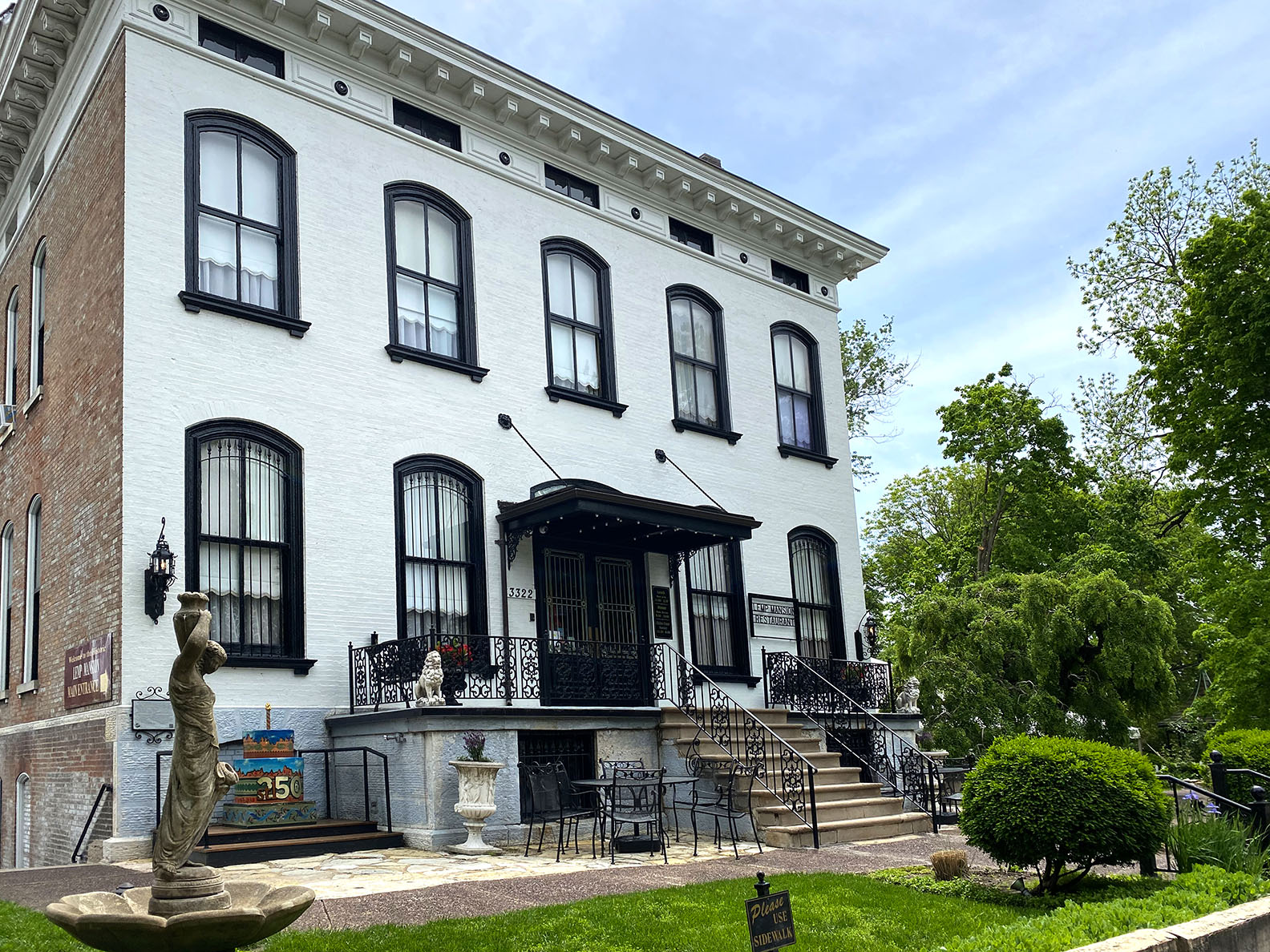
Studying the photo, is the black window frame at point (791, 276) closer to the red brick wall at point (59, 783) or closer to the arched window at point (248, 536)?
the arched window at point (248, 536)

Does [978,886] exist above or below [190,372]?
below

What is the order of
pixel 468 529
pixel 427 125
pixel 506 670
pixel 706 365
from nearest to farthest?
pixel 506 670 < pixel 468 529 < pixel 427 125 < pixel 706 365

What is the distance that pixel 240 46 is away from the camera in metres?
15.8

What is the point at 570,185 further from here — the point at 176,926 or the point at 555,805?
the point at 176,926

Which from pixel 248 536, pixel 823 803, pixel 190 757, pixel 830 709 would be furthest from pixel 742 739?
pixel 190 757

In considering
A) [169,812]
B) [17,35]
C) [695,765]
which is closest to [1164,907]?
[169,812]

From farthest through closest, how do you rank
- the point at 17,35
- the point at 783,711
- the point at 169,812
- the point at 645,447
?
1. the point at 645,447
2. the point at 783,711
3. the point at 17,35
4. the point at 169,812

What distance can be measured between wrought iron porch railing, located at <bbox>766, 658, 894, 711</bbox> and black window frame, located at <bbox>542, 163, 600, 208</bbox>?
863 centimetres

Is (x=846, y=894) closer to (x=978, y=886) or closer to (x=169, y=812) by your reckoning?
(x=978, y=886)

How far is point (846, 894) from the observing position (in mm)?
9664

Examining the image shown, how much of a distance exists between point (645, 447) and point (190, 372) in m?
7.64

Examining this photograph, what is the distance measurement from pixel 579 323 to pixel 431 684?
307 inches

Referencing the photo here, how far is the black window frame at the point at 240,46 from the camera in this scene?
15438 mm

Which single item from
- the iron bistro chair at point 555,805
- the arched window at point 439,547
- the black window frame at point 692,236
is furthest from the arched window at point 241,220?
the black window frame at point 692,236
